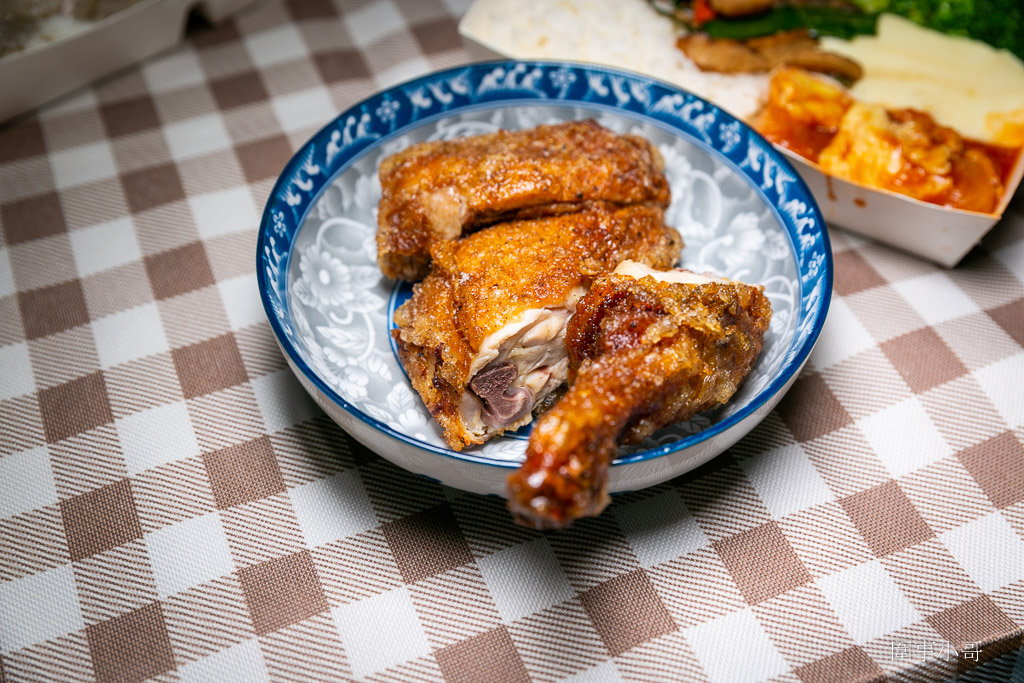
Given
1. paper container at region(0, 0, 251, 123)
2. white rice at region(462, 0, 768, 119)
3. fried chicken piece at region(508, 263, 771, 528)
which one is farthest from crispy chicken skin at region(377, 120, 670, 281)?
paper container at region(0, 0, 251, 123)

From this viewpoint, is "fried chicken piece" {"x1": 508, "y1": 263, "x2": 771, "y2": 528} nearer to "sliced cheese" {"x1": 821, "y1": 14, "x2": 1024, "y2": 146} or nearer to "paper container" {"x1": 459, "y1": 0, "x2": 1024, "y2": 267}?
"paper container" {"x1": 459, "y1": 0, "x2": 1024, "y2": 267}

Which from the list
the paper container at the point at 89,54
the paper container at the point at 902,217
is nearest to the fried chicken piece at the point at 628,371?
the paper container at the point at 902,217

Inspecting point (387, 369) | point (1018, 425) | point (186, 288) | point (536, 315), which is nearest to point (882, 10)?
point (1018, 425)

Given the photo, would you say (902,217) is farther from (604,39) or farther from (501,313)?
(501,313)

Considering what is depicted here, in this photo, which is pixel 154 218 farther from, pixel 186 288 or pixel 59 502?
pixel 59 502

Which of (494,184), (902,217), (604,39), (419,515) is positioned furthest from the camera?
(604,39)

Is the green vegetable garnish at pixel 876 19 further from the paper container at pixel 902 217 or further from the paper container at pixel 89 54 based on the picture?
the paper container at pixel 89 54

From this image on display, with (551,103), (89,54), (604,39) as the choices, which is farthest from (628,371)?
(89,54)
